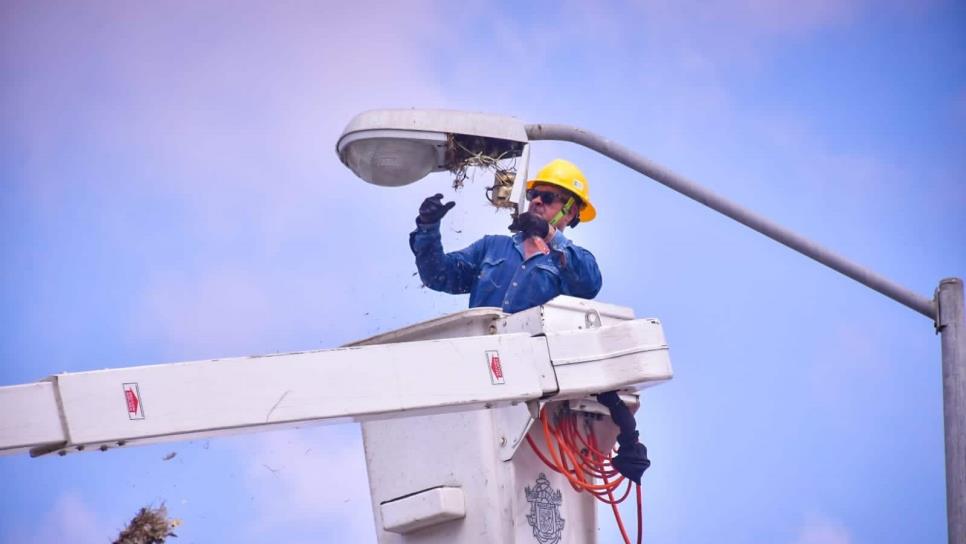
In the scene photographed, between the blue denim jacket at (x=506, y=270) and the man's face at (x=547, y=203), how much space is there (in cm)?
35

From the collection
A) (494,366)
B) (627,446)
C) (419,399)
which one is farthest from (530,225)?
(419,399)

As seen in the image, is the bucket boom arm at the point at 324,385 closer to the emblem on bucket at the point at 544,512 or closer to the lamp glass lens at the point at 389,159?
the emblem on bucket at the point at 544,512

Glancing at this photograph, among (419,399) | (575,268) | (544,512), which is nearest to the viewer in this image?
(419,399)

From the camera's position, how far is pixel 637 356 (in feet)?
25.2

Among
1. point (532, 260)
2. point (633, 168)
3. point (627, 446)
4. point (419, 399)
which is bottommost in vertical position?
point (627, 446)

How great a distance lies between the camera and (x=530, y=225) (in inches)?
366

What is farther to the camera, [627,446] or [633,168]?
[633,168]

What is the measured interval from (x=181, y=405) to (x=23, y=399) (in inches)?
25.3

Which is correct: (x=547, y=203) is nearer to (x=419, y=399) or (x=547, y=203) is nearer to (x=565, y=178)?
(x=565, y=178)

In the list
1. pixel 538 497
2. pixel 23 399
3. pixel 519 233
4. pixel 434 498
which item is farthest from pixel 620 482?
pixel 23 399

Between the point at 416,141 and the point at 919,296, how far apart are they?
303 cm

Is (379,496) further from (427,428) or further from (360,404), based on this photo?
(360,404)

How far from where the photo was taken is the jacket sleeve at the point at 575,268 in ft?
31.5

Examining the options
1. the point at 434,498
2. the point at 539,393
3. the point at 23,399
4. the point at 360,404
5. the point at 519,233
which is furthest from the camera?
the point at 519,233
